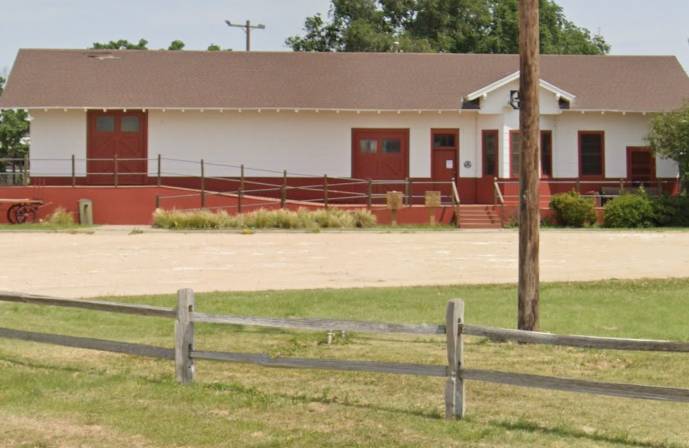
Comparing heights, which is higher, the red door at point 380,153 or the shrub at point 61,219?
the red door at point 380,153

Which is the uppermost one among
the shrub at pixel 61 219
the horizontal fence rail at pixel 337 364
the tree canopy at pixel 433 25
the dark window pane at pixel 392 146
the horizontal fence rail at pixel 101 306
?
the tree canopy at pixel 433 25

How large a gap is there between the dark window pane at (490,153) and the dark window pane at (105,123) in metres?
14.7

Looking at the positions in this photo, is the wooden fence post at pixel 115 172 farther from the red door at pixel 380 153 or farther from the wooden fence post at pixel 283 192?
the red door at pixel 380 153

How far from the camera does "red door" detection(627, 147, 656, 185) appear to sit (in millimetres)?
40500

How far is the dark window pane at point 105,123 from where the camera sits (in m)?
39.4

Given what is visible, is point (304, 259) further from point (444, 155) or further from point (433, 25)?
point (433, 25)

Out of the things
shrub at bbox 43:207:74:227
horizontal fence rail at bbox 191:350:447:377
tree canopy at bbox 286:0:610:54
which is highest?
tree canopy at bbox 286:0:610:54

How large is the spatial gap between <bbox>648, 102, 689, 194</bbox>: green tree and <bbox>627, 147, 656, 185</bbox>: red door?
8.72 ft

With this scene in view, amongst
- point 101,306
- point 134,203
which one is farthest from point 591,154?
point 101,306

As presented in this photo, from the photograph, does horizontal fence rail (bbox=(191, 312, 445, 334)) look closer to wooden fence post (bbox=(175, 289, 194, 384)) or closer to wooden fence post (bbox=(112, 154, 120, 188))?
wooden fence post (bbox=(175, 289, 194, 384))

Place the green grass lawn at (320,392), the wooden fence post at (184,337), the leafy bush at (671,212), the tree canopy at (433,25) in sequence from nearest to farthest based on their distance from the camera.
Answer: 1. the green grass lawn at (320,392)
2. the wooden fence post at (184,337)
3. the leafy bush at (671,212)
4. the tree canopy at (433,25)

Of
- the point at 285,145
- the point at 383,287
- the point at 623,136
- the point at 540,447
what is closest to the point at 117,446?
the point at 540,447

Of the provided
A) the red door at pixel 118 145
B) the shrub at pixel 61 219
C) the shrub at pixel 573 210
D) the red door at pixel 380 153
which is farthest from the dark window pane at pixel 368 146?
the shrub at pixel 61 219

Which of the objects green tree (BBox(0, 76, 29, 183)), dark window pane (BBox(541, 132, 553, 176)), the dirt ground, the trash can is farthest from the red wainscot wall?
green tree (BBox(0, 76, 29, 183))
